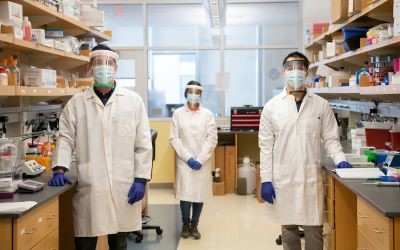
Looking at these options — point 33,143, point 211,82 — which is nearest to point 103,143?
point 33,143

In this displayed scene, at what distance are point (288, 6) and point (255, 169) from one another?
8.38 feet

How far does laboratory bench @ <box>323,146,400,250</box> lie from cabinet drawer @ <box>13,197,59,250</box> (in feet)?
4.99

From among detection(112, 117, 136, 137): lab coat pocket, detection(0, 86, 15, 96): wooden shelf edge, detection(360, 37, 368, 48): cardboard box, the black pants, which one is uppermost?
detection(360, 37, 368, 48): cardboard box

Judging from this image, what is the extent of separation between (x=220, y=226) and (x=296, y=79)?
2092 mm

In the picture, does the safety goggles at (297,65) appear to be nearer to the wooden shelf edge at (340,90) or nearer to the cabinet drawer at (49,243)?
the wooden shelf edge at (340,90)

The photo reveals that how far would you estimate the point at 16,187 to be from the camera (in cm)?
237

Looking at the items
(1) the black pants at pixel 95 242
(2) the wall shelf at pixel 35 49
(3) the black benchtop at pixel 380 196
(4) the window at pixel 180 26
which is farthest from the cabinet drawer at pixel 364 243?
(4) the window at pixel 180 26

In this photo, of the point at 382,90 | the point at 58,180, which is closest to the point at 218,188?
the point at 382,90

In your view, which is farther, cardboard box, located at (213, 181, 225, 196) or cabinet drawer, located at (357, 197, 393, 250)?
cardboard box, located at (213, 181, 225, 196)

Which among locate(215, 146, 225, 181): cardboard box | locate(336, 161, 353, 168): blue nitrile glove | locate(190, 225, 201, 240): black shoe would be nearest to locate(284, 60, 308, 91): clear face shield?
locate(336, 161, 353, 168): blue nitrile glove

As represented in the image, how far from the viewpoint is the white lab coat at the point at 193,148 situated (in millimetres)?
4105

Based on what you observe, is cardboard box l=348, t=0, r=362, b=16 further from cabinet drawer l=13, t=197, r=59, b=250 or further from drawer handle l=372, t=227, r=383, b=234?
cabinet drawer l=13, t=197, r=59, b=250

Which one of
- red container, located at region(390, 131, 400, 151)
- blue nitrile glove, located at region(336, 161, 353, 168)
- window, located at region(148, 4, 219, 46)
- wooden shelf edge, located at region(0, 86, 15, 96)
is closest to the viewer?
wooden shelf edge, located at region(0, 86, 15, 96)

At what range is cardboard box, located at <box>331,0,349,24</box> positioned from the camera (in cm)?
354
